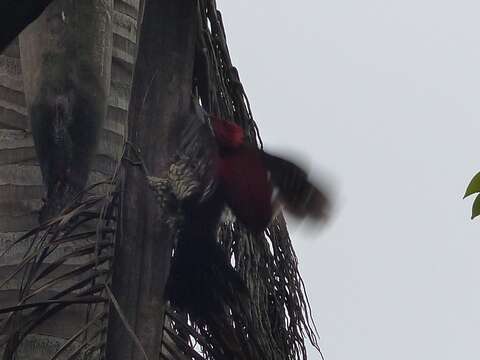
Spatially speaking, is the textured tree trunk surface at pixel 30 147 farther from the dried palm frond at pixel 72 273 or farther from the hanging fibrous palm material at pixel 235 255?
the hanging fibrous palm material at pixel 235 255

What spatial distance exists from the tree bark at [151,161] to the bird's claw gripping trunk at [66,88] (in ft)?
1.50

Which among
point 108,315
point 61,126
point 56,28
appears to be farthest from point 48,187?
point 108,315

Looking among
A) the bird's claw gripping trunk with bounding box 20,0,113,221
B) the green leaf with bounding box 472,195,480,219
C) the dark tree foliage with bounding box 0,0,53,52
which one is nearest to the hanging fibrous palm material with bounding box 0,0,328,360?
the bird's claw gripping trunk with bounding box 20,0,113,221

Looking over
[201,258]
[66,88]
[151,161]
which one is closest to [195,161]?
[151,161]

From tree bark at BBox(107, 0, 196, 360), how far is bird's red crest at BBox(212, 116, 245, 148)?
85 mm

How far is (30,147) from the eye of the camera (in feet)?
10.6

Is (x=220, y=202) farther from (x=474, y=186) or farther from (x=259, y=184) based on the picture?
(x=474, y=186)

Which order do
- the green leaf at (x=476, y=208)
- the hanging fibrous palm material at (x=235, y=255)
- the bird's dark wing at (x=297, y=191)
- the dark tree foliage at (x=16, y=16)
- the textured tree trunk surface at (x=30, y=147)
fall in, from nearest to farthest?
1. the dark tree foliage at (x=16, y=16)
2. the green leaf at (x=476, y=208)
3. the bird's dark wing at (x=297, y=191)
4. the hanging fibrous palm material at (x=235, y=255)
5. the textured tree trunk surface at (x=30, y=147)

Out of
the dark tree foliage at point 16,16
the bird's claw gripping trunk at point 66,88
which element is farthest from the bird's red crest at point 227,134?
the dark tree foliage at point 16,16

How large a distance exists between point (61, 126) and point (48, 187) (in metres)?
0.15

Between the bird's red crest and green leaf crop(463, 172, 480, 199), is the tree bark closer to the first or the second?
the bird's red crest

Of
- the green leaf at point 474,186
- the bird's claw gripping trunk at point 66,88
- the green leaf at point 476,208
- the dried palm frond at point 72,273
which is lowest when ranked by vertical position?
the dried palm frond at point 72,273

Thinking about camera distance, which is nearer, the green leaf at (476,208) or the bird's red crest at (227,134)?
the green leaf at (476,208)

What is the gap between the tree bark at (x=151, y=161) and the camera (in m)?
2.40
